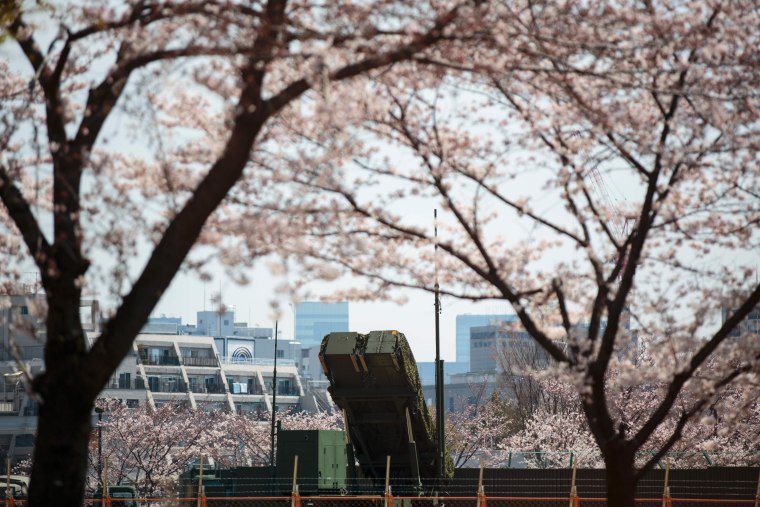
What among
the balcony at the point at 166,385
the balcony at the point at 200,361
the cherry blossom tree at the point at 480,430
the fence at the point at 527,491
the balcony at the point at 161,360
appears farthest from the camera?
the balcony at the point at 200,361

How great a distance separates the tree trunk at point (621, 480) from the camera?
9984 millimetres

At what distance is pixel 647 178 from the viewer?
403 inches

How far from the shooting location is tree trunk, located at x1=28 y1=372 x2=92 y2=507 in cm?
744

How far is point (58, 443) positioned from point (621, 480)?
5176 millimetres

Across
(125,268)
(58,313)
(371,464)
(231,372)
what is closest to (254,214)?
(125,268)

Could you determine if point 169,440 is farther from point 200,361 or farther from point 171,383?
point 200,361

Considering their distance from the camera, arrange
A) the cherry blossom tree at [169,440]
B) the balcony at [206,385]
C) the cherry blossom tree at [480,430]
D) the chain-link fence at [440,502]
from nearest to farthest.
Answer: the chain-link fence at [440,502]
the cherry blossom tree at [169,440]
the cherry blossom tree at [480,430]
the balcony at [206,385]

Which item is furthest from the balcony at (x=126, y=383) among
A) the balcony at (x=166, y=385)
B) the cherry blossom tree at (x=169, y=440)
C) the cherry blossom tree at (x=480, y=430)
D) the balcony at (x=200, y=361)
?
the cherry blossom tree at (x=480, y=430)

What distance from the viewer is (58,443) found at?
748 cm

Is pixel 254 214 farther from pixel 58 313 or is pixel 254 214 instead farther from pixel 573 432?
pixel 573 432

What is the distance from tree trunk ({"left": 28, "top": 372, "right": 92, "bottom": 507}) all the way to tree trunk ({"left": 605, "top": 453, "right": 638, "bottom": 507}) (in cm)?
492

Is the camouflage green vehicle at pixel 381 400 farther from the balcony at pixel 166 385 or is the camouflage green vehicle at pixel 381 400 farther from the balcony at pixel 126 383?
the balcony at pixel 166 385

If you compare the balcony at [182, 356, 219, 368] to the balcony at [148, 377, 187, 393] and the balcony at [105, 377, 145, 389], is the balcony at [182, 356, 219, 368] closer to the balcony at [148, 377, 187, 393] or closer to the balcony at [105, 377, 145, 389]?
the balcony at [148, 377, 187, 393]

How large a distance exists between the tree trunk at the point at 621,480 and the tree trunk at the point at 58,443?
4.92 m
